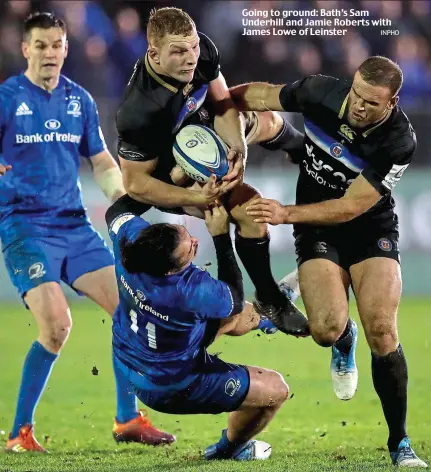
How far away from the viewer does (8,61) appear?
5.46 metres

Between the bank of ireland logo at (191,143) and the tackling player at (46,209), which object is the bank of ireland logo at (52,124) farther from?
the bank of ireland logo at (191,143)

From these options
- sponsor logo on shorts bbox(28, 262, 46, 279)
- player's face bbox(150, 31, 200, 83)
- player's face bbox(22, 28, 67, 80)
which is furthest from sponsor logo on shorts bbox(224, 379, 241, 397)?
player's face bbox(22, 28, 67, 80)

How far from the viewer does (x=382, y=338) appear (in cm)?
441

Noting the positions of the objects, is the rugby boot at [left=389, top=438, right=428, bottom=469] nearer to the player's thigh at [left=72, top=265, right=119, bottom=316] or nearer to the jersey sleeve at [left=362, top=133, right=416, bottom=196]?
the jersey sleeve at [left=362, top=133, right=416, bottom=196]

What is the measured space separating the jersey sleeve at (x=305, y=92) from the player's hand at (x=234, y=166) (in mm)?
402

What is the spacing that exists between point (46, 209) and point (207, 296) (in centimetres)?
132

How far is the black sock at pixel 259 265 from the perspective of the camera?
14.9 feet

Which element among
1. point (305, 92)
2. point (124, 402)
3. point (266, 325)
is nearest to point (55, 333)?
point (124, 402)

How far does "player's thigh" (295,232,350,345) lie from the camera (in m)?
4.48

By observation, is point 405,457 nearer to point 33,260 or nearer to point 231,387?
point 231,387

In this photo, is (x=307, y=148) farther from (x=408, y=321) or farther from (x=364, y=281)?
(x=408, y=321)

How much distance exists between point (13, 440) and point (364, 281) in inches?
81.1

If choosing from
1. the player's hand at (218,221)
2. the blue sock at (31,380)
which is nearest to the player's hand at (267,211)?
the player's hand at (218,221)

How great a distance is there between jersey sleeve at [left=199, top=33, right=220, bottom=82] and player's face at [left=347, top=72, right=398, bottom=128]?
0.73 m
